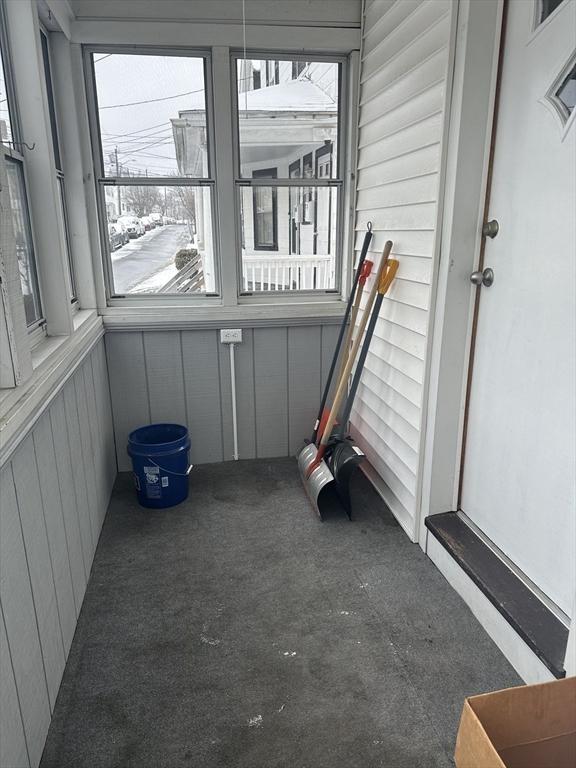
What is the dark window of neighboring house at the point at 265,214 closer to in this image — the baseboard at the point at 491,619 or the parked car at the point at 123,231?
the parked car at the point at 123,231

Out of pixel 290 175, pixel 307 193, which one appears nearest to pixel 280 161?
Result: pixel 290 175

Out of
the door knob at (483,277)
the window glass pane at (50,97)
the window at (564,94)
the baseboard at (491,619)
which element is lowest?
the baseboard at (491,619)

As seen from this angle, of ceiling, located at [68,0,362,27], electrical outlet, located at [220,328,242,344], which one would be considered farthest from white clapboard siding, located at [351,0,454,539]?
electrical outlet, located at [220,328,242,344]

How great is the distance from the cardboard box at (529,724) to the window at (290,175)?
238cm

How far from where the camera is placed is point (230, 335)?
9.67ft

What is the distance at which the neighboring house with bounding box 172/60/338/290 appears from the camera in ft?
9.10

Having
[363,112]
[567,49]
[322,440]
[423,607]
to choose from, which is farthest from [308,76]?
[423,607]

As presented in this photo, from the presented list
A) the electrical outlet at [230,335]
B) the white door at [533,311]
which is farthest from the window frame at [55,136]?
the white door at [533,311]

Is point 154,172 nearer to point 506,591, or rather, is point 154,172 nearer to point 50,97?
point 50,97

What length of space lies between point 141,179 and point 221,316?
80cm

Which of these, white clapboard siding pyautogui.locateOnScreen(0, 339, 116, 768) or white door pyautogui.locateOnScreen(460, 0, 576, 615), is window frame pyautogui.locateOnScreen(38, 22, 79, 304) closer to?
white clapboard siding pyautogui.locateOnScreen(0, 339, 116, 768)

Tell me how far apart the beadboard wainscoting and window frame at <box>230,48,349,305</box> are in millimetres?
203

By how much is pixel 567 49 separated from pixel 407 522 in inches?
71.2

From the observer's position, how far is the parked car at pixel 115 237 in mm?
2838
